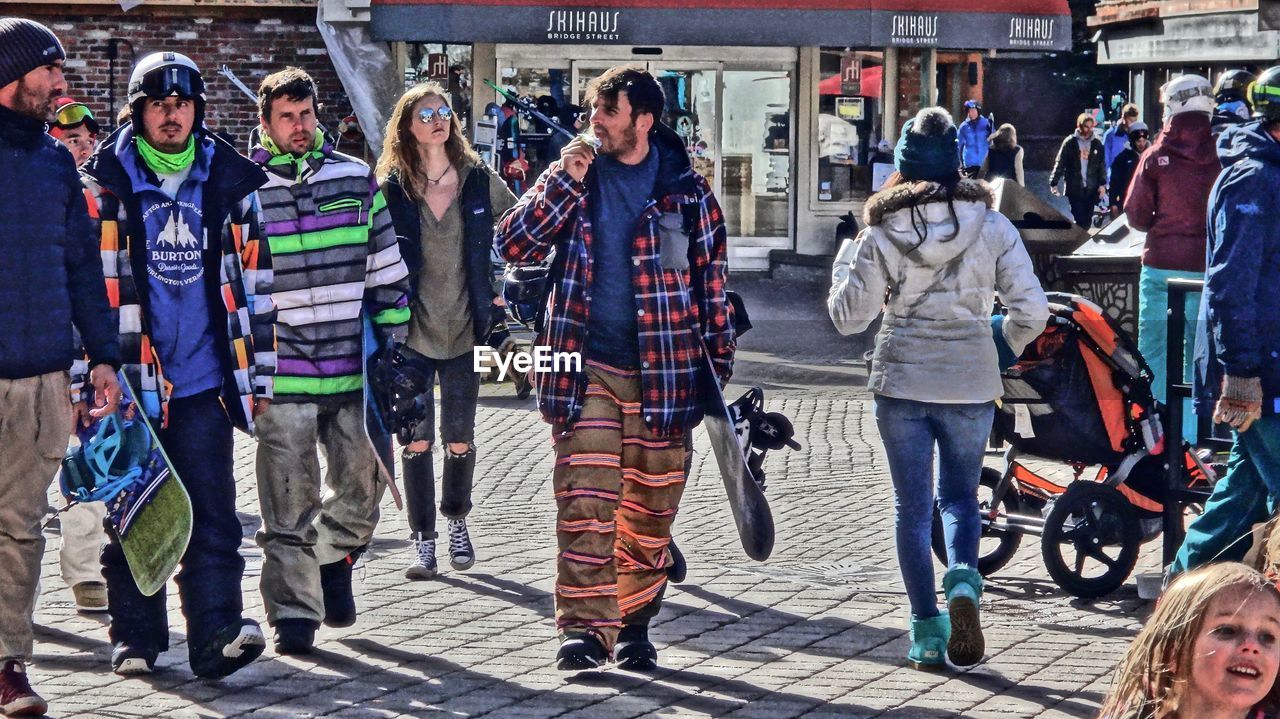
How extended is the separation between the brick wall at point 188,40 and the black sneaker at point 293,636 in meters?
15.8

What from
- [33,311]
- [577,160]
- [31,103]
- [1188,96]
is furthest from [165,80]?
[1188,96]

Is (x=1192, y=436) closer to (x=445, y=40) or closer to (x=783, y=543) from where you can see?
(x=783, y=543)

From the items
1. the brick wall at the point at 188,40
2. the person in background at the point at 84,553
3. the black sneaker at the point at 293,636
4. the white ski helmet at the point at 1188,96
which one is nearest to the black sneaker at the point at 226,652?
the black sneaker at the point at 293,636

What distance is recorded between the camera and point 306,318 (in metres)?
6.93

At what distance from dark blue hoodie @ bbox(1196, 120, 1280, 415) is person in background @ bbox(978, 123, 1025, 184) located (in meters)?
16.5

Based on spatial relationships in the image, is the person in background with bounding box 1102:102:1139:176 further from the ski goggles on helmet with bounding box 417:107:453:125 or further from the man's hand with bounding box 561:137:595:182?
the man's hand with bounding box 561:137:595:182

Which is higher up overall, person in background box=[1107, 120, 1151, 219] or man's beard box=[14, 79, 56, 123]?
man's beard box=[14, 79, 56, 123]

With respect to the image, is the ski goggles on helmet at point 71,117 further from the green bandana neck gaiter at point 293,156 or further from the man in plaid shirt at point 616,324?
the man in plaid shirt at point 616,324

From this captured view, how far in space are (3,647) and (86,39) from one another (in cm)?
1712

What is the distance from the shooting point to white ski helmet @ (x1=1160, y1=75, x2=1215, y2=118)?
978 centimetres

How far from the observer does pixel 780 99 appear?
24109 millimetres

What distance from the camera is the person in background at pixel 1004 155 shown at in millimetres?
22922

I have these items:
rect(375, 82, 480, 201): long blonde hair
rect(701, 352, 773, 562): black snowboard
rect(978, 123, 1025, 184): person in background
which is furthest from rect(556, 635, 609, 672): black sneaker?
rect(978, 123, 1025, 184): person in background

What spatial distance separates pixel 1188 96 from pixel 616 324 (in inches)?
167
